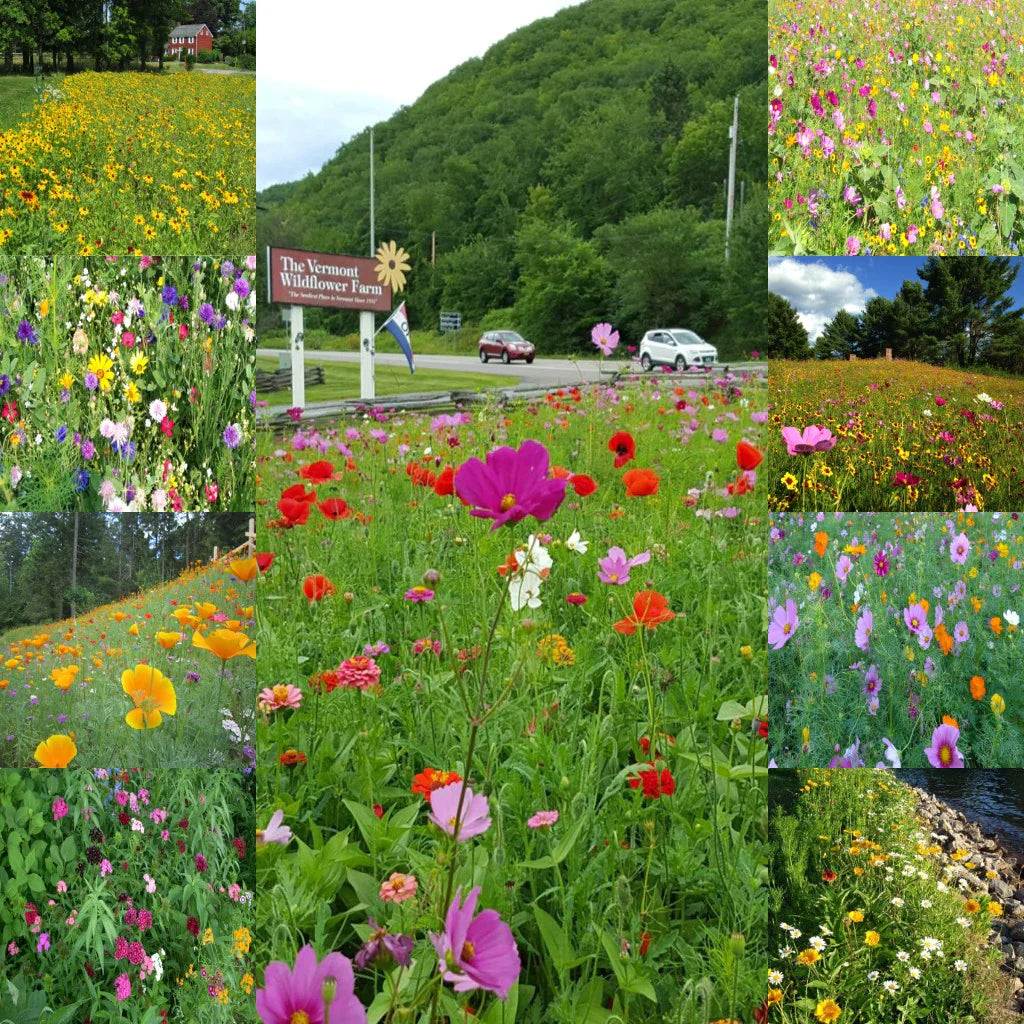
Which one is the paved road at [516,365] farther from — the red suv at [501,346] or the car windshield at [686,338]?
the car windshield at [686,338]

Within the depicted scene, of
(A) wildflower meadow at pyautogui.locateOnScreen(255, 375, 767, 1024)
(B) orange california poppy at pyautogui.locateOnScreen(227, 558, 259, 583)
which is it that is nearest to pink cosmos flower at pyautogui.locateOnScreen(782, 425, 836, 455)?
(A) wildflower meadow at pyautogui.locateOnScreen(255, 375, 767, 1024)

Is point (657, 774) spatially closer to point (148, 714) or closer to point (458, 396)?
point (148, 714)

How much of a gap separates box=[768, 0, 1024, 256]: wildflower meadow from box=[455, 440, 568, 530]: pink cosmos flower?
1.66 metres

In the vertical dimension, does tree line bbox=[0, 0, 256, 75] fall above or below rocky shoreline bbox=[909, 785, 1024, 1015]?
above

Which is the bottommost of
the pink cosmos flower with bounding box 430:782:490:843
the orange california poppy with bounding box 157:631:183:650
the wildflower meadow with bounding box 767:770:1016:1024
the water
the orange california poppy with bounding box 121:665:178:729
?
the wildflower meadow with bounding box 767:770:1016:1024

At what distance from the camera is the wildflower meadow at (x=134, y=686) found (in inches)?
77.7

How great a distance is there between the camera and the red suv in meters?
2.28

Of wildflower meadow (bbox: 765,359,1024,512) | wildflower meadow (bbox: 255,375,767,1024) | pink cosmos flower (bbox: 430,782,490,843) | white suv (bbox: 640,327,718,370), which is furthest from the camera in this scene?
wildflower meadow (bbox: 765,359,1024,512)

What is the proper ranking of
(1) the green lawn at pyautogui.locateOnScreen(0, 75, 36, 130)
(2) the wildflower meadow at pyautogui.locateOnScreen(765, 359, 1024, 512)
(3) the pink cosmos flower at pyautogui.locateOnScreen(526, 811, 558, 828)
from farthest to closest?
1. (1) the green lawn at pyautogui.locateOnScreen(0, 75, 36, 130)
2. (2) the wildflower meadow at pyautogui.locateOnScreen(765, 359, 1024, 512)
3. (3) the pink cosmos flower at pyautogui.locateOnScreen(526, 811, 558, 828)

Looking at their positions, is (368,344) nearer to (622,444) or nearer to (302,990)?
(622,444)

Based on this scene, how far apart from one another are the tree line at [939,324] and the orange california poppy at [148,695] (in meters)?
1.70

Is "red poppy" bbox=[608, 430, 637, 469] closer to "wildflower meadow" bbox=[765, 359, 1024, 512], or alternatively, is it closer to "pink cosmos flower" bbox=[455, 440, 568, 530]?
"wildflower meadow" bbox=[765, 359, 1024, 512]

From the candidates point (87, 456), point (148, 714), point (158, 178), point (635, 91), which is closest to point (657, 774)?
point (148, 714)

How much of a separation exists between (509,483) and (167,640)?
122cm
